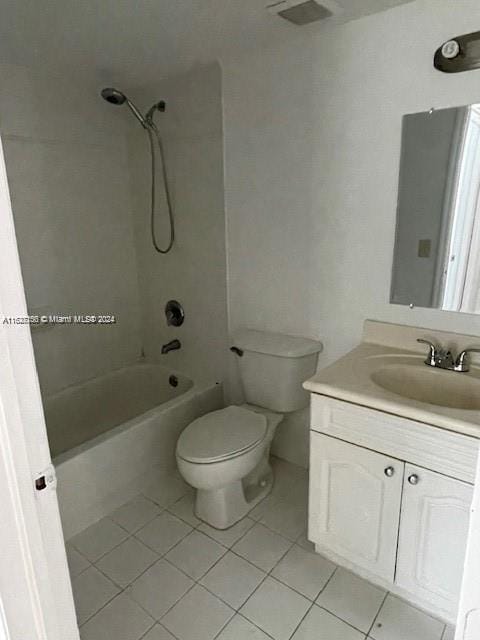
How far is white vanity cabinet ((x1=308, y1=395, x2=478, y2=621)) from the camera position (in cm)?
128

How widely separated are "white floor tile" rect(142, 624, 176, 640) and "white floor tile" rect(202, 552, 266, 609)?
8.6 inches

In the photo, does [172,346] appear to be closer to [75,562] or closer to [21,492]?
[75,562]

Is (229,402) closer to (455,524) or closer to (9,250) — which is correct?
(455,524)

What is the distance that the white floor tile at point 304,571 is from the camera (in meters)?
1.59

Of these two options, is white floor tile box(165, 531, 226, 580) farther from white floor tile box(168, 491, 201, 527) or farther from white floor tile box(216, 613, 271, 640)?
white floor tile box(216, 613, 271, 640)

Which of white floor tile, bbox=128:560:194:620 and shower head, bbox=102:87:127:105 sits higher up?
shower head, bbox=102:87:127:105

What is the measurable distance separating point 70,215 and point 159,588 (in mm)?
1893

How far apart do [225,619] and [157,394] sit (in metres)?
1.46

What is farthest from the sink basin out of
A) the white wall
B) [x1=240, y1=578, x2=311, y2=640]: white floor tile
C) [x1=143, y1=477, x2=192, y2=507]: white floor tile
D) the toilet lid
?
[x1=143, y1=477, x2=192, y2=507]: white floor tile

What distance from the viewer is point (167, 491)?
215cm

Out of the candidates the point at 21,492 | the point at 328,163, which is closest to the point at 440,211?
the point at 328,163

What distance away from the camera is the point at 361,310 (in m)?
1.86

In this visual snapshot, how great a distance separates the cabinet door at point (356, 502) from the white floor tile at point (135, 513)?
0.79 meters

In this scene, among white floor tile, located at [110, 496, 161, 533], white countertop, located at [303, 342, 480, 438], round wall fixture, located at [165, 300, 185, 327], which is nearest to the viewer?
white countertop, located at [303, 342, 480, 438]
